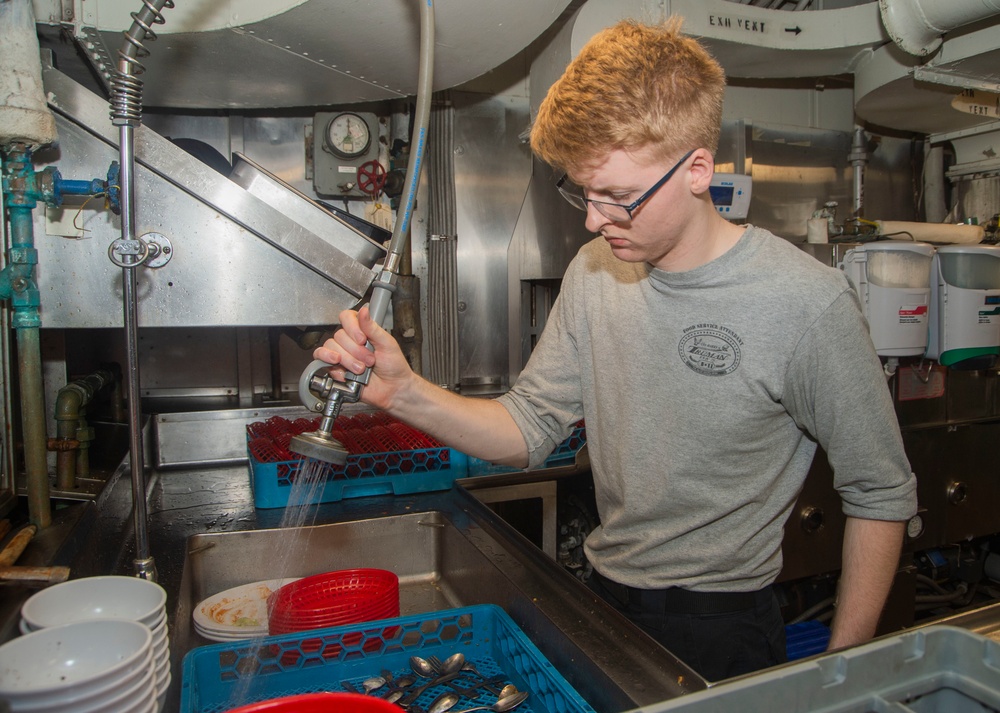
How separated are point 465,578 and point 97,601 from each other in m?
0.75

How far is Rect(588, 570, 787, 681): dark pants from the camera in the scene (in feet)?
4.08

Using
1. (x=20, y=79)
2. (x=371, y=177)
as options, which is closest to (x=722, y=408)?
(x=20, y=79)

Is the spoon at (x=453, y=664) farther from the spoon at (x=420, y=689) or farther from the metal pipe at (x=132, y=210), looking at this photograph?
the metal pipe at (x=132, y=210)

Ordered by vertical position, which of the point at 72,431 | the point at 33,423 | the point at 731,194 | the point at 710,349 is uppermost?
the point at 731,194

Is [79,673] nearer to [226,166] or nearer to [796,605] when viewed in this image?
[226,166]

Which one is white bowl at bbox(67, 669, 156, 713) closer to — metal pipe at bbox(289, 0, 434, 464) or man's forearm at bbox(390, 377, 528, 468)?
metal pipe at bbox(289, 0, 434, 464)

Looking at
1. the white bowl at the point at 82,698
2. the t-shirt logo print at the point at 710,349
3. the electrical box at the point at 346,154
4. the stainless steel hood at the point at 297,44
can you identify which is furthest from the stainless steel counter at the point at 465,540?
the electrical box at the point at 346,154

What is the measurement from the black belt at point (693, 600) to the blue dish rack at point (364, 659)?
289 millimetres

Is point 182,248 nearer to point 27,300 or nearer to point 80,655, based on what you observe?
point 27,300

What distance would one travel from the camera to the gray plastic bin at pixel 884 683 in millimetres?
634

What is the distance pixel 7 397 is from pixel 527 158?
2.21 m

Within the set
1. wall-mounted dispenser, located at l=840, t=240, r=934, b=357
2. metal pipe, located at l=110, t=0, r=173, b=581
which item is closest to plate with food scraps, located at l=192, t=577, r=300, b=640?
metal pipe, located at l=110, t=0, r=173, b=581

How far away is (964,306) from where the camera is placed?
2.81m

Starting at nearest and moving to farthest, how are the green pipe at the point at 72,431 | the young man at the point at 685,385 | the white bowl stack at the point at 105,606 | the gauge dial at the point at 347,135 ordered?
1. the white bowl stack at the point at 105,606
2. the young man at the point at 685,385
3. the green pipe at the point at 72,431
4. the gauge dial at the point at 347,135
